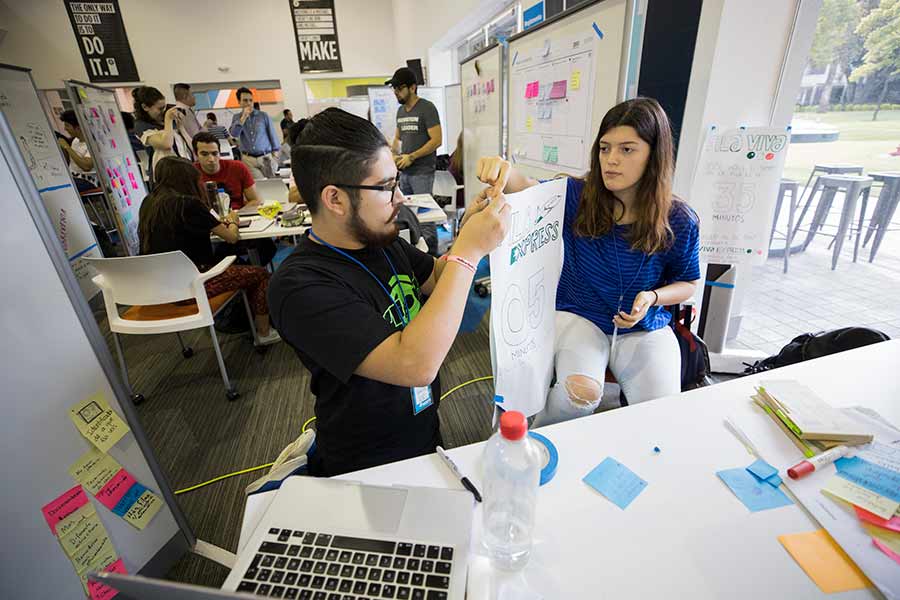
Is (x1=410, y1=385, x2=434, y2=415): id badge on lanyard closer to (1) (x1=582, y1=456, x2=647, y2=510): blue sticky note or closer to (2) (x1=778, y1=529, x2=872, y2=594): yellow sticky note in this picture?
(1) (x1=582, y1=456, x2=647, y2=510): blue sticky note

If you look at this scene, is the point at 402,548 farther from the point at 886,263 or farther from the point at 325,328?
the point at 886,263

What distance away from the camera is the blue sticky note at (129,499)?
1161 mm

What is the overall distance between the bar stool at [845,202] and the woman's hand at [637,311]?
1686 mm

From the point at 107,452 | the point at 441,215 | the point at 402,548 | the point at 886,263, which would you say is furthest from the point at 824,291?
the point at 107,452

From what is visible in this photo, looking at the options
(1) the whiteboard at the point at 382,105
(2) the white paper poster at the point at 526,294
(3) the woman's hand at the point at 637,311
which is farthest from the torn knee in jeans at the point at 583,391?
(1) the whiteboard at the point at 382,105

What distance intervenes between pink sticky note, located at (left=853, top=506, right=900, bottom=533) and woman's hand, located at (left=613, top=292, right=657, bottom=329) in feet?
2.35

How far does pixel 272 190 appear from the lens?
3.88 m

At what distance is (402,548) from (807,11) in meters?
2.36

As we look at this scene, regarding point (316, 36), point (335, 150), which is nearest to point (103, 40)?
point (316, 36)

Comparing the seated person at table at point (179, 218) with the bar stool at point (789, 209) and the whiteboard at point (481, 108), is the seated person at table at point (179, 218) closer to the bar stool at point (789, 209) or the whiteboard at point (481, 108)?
the whiteboard at point (481, 108)

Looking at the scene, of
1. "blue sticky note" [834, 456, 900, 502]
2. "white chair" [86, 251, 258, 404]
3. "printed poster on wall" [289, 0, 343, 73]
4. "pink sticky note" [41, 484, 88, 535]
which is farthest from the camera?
"printed poster on wall" [289, 0, 343, 73]

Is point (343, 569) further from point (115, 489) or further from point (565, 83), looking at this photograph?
point (565, 83)

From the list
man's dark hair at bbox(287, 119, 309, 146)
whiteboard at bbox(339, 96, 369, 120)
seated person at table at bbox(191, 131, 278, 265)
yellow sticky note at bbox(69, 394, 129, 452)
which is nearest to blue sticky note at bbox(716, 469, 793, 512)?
man's dark hair at bbox(287, 119, 309, 146)

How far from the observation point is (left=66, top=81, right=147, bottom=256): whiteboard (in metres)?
3.14
